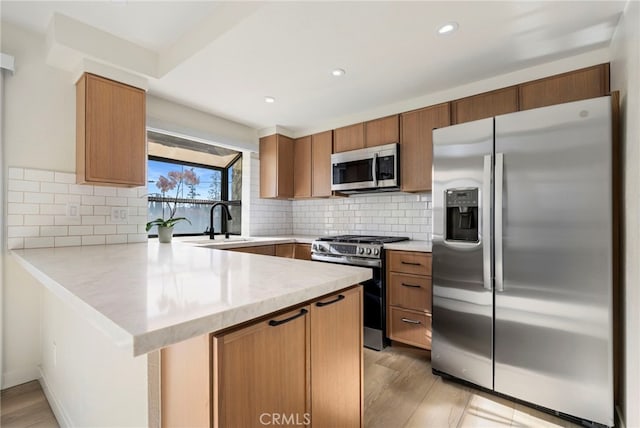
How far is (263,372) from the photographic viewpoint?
0.83 m

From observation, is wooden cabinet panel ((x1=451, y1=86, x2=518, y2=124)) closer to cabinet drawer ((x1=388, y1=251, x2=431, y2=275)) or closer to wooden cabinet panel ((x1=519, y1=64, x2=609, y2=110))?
wooden cabinet panel ((x1=519, y1=64, x2=609, y2=110))

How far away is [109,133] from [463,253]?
8.63ft

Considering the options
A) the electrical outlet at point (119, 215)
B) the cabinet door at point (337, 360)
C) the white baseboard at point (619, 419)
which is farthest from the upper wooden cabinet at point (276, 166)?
the white baseboard at point (619, 419)

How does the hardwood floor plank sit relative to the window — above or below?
below

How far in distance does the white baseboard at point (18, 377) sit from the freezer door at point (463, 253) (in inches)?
110

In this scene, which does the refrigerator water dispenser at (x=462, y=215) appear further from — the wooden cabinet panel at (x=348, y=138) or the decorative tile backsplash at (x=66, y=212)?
the decorative tile backsplash at (x=66, y=212)

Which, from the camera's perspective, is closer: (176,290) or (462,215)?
(176,290)

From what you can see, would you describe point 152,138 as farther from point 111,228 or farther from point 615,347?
point 615,347

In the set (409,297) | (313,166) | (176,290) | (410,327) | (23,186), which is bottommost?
(410,327)

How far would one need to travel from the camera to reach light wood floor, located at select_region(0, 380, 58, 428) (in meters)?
1.64

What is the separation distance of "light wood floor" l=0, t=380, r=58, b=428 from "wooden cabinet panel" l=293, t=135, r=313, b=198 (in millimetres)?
2734

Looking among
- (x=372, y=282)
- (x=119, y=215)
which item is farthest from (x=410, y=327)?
(x=119, y=215)

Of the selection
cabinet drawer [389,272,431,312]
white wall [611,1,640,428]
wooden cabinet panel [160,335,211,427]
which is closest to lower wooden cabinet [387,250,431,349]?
cabinet drawer [389,272,431,312]

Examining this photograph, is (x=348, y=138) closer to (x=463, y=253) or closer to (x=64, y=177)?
(x=463, y=253)
